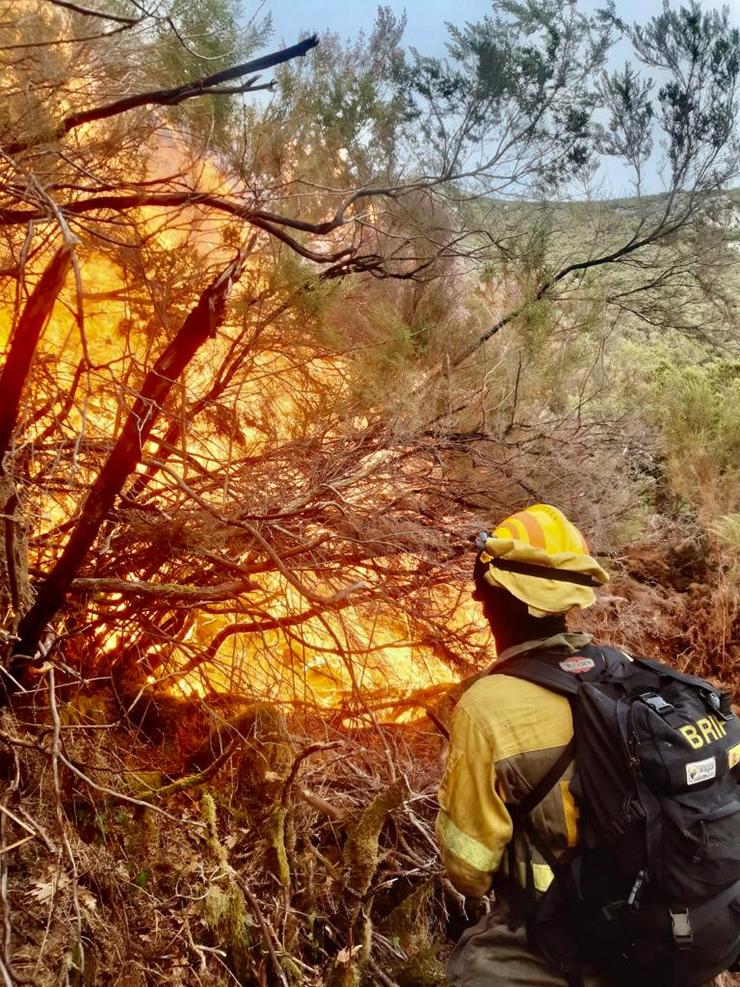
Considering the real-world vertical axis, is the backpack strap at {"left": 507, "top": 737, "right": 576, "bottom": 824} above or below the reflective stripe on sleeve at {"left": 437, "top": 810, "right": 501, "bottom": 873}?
above

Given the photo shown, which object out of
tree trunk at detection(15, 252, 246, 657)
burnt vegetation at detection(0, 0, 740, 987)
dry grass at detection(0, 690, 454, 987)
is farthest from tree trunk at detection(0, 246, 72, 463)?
dry grass at detection(0, 690, 454, 987)

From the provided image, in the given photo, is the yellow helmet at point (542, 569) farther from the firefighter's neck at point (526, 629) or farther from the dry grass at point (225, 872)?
the dry grass at point (225, 872)

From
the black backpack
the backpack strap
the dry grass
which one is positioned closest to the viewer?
the black backpack

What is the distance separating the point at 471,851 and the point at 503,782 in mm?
220

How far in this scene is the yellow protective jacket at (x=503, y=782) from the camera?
1.84 meters

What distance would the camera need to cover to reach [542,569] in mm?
2006

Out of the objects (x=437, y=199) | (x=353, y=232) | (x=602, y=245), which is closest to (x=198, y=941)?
(x=353, y=232)

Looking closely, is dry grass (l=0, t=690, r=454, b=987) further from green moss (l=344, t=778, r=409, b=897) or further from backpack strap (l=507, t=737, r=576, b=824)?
backpack strap (l=507, t=737, r=576, b=824)

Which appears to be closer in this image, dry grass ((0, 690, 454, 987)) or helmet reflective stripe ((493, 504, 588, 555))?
helmet reflective stripe ((493, 504, 588, 555))

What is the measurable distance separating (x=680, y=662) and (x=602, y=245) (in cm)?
401

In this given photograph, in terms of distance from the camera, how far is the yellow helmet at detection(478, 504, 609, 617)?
1994 mm

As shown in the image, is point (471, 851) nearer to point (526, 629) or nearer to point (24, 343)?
point (526, 629)

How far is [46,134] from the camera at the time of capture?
324cm

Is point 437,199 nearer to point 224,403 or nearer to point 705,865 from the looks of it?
point 224,403
